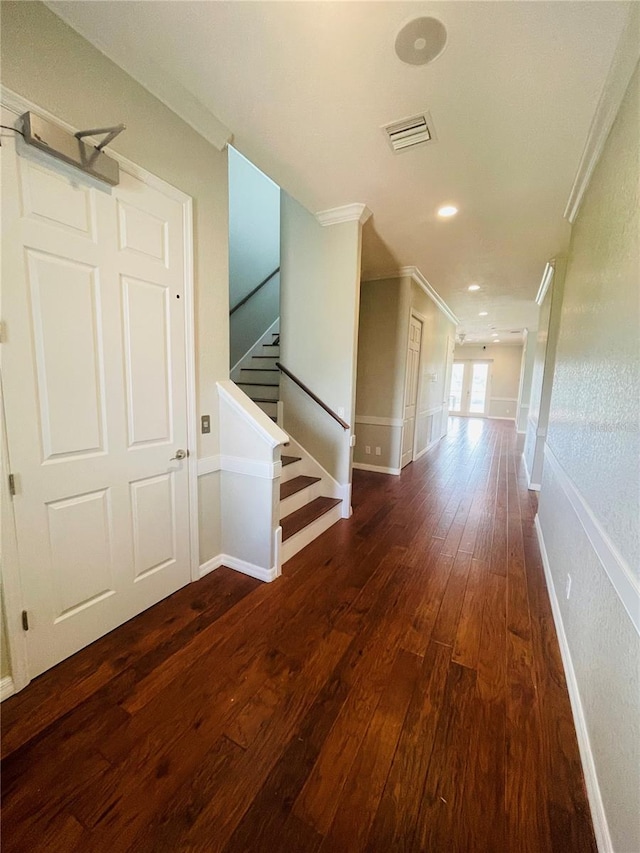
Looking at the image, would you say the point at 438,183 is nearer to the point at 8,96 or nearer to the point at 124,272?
the point at 124,272

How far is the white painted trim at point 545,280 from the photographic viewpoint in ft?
13.3

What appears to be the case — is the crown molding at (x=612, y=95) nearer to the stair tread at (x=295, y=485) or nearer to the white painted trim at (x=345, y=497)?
the white painted trim at (x=345, y=497)

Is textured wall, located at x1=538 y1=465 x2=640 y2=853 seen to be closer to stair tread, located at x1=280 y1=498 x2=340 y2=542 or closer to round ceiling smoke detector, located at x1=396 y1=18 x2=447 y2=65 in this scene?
stair tread, located at x1=280 y1=498 x2=340 y2=542

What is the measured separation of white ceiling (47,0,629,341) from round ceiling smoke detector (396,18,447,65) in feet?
0.11

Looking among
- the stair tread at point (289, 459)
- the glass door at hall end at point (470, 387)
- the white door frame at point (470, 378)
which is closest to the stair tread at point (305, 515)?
the stair tread at point (289, 459)

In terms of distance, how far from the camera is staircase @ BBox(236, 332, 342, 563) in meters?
2.69

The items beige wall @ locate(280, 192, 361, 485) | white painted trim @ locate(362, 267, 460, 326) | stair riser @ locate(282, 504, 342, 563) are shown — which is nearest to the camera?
stair riser @ locate(282, 504, 342, 563)

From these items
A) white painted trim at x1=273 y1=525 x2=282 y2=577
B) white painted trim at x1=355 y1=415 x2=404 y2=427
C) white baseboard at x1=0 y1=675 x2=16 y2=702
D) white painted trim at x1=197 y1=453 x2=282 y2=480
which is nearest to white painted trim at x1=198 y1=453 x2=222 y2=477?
white painted trim at x1=197 y1=453 x2=282 y2=480

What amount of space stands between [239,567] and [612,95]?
11.2ft

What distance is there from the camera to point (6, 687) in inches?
53.6

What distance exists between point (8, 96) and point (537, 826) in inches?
122

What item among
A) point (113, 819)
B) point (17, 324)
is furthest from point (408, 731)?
point (17, 324)

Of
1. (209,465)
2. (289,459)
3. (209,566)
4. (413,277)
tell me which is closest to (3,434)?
(209,465)

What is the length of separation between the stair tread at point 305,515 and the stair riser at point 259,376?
5.15 ft
